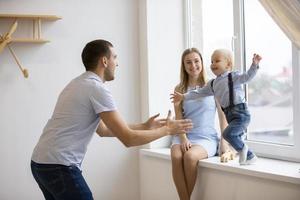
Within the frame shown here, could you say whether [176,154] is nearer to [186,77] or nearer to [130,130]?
[186,77]

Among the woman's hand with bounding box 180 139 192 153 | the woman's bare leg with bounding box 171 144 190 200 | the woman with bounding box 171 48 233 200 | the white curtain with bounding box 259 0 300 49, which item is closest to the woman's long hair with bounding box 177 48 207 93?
the woman with bounding box 171 48 233 200

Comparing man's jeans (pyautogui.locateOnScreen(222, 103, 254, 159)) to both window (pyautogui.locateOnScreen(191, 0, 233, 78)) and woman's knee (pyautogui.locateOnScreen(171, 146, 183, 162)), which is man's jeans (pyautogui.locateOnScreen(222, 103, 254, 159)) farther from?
window (pyautogui.locateOnScreen(191, 0, 233, 78))

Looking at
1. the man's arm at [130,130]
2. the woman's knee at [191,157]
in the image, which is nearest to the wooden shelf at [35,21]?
the woman's knee at [191,157]

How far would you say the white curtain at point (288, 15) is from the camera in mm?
2051

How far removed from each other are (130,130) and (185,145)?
2.96 feet

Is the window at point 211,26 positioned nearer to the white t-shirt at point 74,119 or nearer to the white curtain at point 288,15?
the white curtain at point 288,15

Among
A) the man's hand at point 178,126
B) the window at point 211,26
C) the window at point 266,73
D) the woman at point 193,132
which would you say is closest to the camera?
the man's hand at point 178,126

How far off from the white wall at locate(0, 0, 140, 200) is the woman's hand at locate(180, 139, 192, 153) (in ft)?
2.30

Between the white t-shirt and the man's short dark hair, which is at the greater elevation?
the man's short dark hair

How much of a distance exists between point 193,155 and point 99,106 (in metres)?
0.98

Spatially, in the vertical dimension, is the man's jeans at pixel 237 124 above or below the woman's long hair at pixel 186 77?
below

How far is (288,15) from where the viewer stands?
6.86ft

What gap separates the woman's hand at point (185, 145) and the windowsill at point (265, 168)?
12 centimetres

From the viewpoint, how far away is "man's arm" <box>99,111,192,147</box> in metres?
2.01
